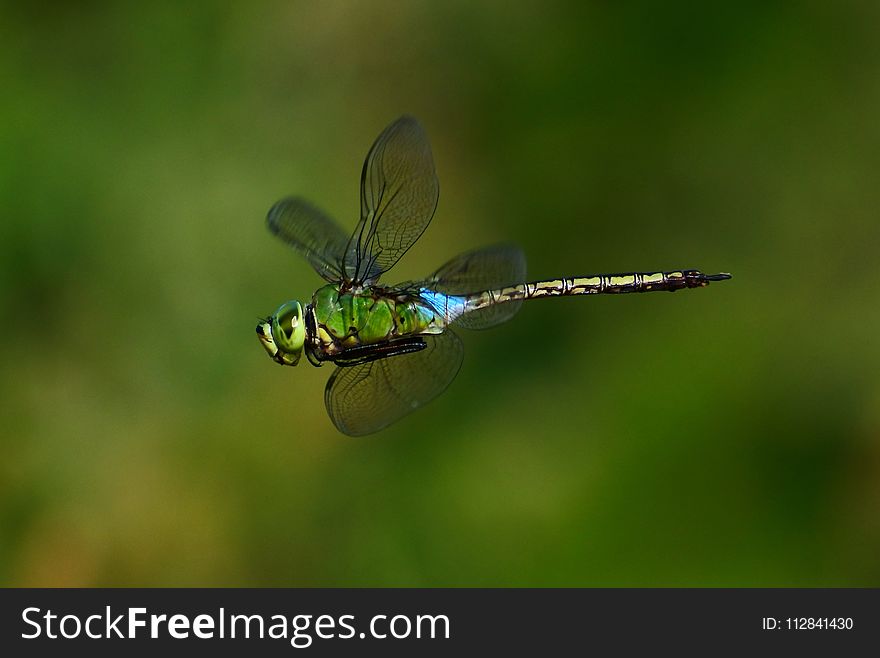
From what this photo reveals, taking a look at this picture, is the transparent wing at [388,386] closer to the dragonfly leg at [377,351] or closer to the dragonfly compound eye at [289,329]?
the dragonfly leg at [377,351]

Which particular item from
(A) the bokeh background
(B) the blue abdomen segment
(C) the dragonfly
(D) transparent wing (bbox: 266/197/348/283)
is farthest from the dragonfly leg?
(A) the bokeh background

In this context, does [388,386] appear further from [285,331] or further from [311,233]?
[311,233]

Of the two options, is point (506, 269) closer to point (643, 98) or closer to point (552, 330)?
point (552, 330)

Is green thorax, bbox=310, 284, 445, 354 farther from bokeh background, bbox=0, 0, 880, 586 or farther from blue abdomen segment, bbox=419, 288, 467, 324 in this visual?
bokeh background, bbox=0, 0, 880, 586

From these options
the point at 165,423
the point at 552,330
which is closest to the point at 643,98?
the point at 552,330

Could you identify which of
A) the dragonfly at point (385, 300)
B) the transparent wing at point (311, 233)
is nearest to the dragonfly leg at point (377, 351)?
the dragonfly at point (385, 300)
